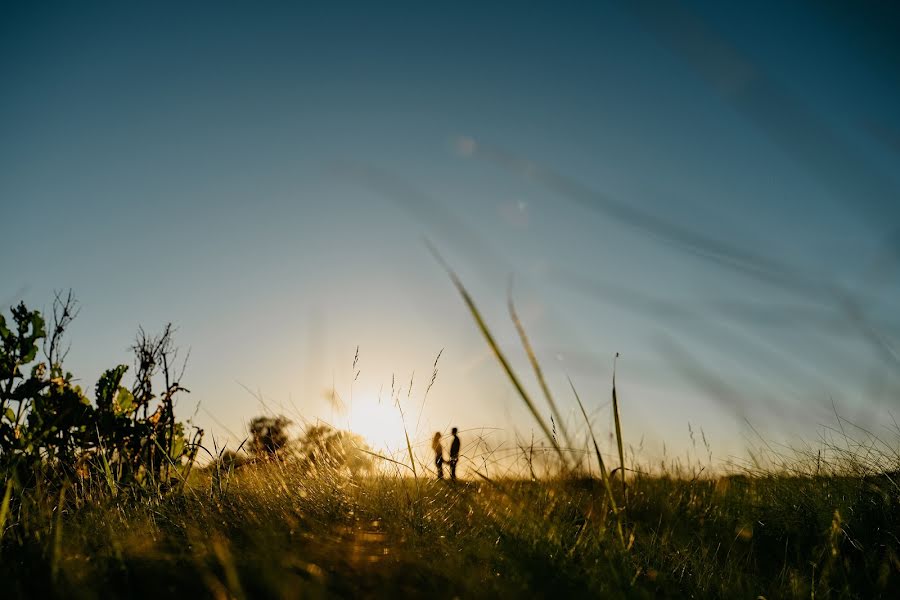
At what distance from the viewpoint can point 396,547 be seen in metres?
1.73

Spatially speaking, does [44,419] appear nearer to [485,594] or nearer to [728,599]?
[485,594]

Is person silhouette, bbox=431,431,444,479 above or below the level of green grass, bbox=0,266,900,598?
above

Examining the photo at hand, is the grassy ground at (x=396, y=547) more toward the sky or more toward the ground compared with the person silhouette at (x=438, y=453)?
more toward the ground

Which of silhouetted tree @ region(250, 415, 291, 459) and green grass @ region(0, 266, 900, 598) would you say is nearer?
green grass @ region(0, 266, 900, 598)

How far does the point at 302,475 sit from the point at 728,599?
2091 mm

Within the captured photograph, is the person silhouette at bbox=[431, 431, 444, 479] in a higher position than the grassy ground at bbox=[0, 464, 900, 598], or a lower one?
higher

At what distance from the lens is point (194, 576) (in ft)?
4.48

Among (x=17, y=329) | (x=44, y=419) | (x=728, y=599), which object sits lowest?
(x=728, y=599)

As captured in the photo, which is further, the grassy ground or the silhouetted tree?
the silhouetted tree

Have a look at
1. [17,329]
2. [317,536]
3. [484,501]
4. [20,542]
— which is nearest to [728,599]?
[484,501]

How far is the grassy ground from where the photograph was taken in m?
1.37

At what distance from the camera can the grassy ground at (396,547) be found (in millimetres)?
1367

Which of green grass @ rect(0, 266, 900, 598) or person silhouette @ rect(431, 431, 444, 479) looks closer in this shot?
green grass @ rect(0, 266, 900, 598)

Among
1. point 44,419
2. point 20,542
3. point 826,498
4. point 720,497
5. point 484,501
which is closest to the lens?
point 20,542
